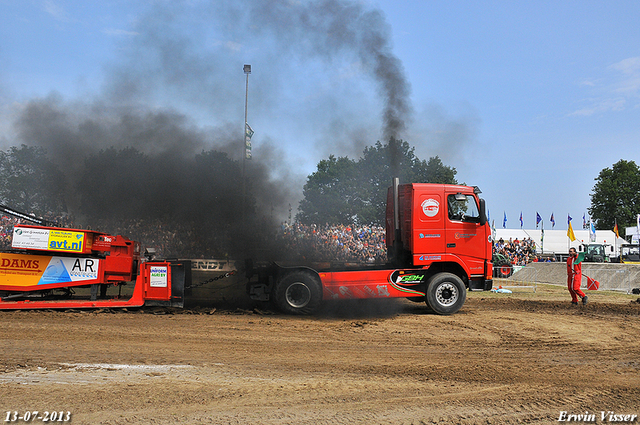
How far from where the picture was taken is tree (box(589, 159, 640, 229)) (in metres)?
53.1

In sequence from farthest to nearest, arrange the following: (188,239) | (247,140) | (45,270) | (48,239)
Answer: (247,140)
(188,239)
(45,270)
(48,239)

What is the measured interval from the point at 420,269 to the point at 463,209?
166 cm

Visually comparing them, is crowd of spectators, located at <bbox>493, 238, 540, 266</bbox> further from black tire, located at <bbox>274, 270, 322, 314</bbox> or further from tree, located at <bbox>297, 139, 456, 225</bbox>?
black tire, located at <bbox>274, 270, 322, 314</bbox>

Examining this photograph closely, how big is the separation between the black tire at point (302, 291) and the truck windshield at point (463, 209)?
340 cm

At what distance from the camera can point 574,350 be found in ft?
22.1

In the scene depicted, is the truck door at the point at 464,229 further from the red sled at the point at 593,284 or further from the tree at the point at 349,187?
the tree at the point at 349,187

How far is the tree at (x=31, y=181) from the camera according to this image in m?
15.5

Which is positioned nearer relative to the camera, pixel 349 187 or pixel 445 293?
pixel 445 293

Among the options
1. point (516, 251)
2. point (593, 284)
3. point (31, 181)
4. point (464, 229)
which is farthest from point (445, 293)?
point (516, 251)

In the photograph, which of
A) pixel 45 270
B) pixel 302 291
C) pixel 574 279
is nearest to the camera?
pixel 45 270

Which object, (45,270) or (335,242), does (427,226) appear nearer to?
(45,270)

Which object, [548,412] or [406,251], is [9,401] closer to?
[548,412]

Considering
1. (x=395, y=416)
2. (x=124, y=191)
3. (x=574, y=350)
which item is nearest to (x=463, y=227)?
(x=574, y=350)

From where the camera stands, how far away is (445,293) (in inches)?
384
